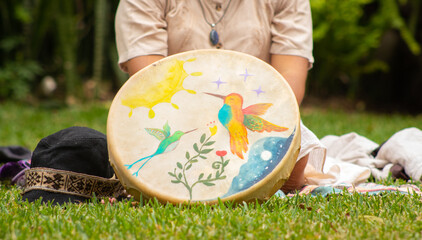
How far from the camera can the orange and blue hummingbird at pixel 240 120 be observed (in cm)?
176

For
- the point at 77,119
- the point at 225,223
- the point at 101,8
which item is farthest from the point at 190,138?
the point at 101,8

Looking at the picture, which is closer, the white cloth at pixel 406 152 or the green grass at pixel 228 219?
the green grass at pixel 228 219

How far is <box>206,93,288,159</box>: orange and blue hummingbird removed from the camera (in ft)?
5.76

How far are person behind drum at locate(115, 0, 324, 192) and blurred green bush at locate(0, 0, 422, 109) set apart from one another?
3847 mm

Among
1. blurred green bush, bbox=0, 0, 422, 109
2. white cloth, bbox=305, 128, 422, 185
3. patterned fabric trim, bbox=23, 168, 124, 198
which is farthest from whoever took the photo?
blurred green bush, bbox=0, 0, 422, 109

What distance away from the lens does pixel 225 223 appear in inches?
58.0

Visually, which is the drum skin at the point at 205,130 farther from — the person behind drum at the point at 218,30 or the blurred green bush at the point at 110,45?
the blurred green bush at the point at 110,45

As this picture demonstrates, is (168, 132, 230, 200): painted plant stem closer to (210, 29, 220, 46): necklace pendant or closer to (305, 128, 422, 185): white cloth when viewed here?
(210, 29, 220, 46): necklace pendant

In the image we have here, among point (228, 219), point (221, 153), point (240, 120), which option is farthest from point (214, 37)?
point (228, 219)

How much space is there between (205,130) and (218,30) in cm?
76

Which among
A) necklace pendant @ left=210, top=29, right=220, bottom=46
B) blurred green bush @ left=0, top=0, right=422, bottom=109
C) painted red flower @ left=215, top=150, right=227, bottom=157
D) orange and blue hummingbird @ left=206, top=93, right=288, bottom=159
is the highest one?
necklace pendant @ left=210, top=29, right=220, bottom=46

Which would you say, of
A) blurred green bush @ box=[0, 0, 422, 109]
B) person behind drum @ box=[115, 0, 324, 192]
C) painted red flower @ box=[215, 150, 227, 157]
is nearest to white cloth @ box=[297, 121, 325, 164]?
person behind drum @ box=[115, 0, 324, 192]

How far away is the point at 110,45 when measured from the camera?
663cm

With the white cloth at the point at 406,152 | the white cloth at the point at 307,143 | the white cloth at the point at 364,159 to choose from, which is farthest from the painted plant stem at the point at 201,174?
the white cloth at the point at 406,152
